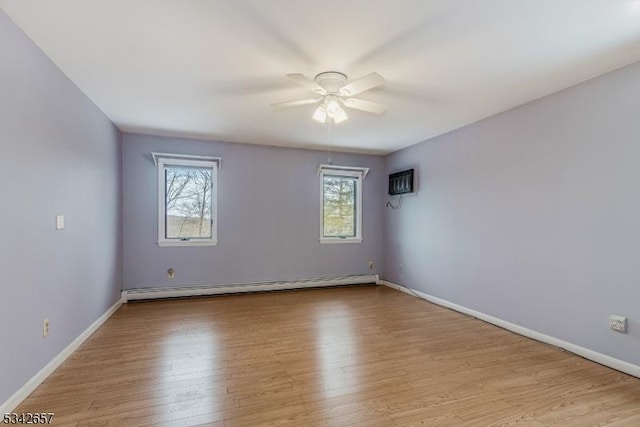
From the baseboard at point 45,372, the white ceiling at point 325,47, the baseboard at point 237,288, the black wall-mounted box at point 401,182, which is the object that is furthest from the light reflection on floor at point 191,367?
the black wall-mounted box at point 401,182

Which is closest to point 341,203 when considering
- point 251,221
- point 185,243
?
point 251,221

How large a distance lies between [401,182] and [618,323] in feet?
10.6

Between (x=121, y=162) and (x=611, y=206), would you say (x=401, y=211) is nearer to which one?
(x=611, y=206)

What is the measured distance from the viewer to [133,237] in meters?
4.64

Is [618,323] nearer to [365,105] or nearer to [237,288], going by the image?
[365,105]

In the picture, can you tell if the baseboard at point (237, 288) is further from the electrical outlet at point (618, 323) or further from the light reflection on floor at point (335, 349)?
the electrical outlet at point (618, 323)

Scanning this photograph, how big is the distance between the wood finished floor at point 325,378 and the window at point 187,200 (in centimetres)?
140

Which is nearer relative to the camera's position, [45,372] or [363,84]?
[45,372]

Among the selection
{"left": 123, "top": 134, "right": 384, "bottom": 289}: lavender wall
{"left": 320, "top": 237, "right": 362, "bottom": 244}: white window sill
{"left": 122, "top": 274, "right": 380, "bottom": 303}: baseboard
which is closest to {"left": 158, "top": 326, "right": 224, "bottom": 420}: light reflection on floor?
{"left": 122, "top": 274, "right": 380, "bottom": 303}: baseboard

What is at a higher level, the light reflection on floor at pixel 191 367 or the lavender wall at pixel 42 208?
the lavender wall at pixel 42 208

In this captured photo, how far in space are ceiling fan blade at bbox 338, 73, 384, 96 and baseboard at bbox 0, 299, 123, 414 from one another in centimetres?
303

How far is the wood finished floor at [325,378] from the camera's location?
1.95 metres

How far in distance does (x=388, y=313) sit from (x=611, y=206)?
8.05 feet

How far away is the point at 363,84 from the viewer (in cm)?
254
